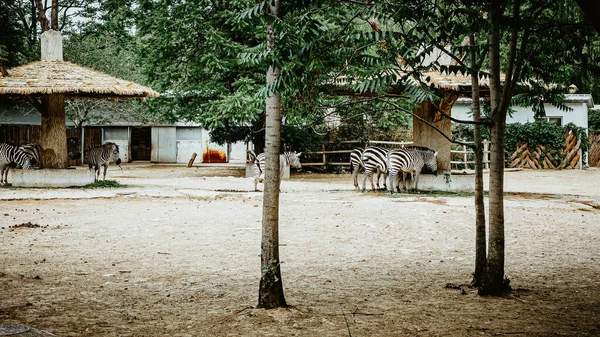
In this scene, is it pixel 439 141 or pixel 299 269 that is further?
pixel 439 141

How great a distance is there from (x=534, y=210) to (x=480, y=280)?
775 centimetres

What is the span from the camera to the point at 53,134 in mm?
19281

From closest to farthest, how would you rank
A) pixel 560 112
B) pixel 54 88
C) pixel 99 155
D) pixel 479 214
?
1. pixel 479 214
2. pixel 54 88
3. pixel 99 155
4. pixel 560 112

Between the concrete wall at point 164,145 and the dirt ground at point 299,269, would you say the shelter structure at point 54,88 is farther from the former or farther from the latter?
the concrete wall at point 164,145

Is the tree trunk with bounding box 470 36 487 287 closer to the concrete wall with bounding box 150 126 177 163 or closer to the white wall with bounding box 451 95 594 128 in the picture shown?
the white wall with bounding box 451 95 594 128

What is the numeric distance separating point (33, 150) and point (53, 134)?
1.37 m

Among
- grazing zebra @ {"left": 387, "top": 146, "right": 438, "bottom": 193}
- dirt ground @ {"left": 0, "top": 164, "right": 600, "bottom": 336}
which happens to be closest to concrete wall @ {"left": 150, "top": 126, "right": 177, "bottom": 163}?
grazing zebra @ {"left": 387, "top": 146, "right": 438, "bottom": 193}

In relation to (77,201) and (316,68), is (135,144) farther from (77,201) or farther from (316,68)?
(316,68)

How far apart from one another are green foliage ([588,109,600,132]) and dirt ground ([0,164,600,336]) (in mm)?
22269

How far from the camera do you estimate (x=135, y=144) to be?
43.1m

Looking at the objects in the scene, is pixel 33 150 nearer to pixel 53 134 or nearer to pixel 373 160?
pixel 53 134

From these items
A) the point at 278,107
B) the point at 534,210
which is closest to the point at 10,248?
the point at 278,107

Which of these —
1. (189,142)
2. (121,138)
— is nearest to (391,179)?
(189,142)

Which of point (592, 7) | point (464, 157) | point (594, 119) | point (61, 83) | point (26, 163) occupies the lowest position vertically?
point (26, 163)
